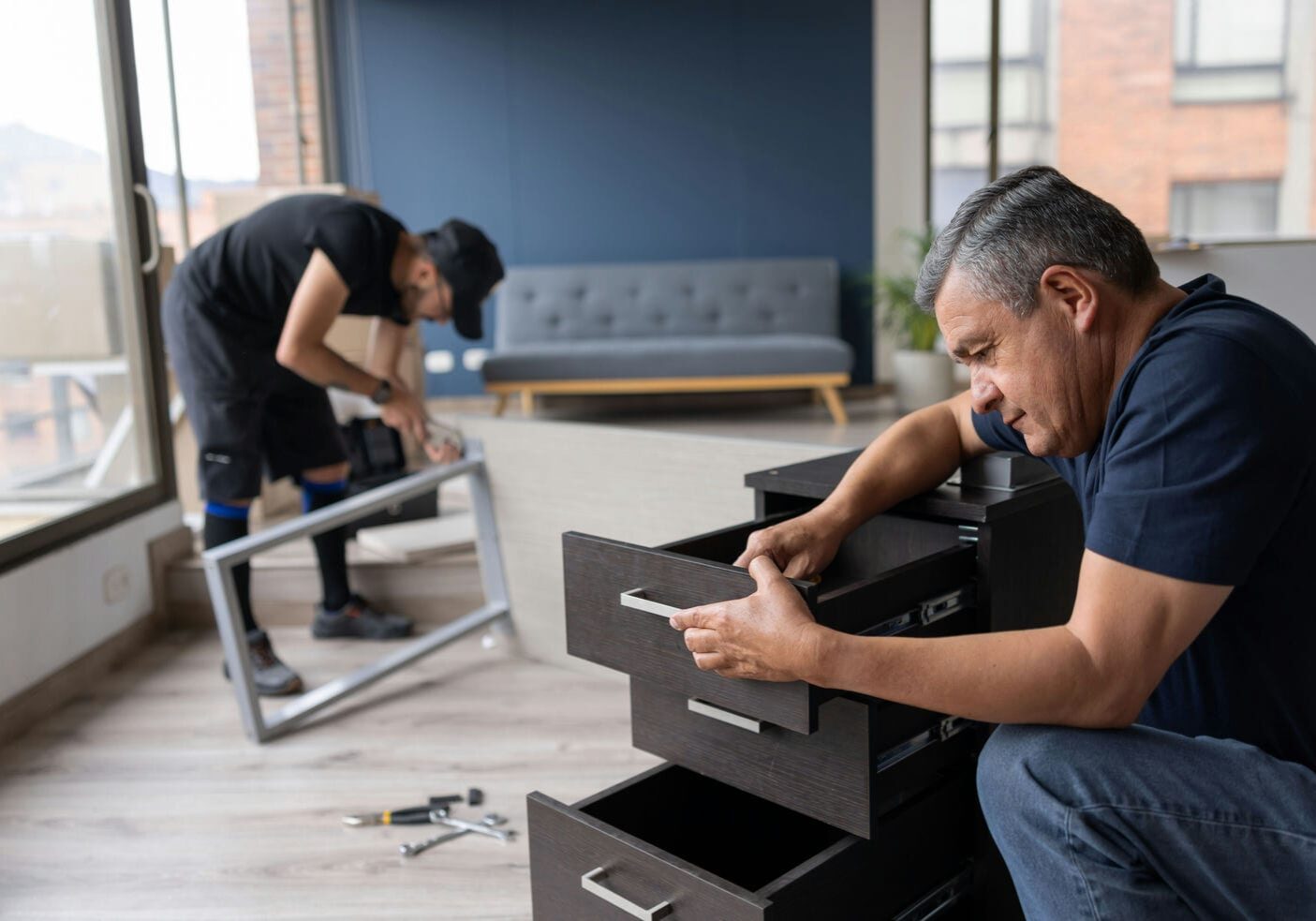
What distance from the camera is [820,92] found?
549 cm

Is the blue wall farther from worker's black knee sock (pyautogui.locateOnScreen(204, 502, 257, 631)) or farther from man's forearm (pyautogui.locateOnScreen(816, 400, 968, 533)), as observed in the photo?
man's forearm (pyautogui.locateOnScreen(816, 400, 968, 533))

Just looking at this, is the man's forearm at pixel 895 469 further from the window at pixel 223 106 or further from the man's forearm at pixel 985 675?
the window at pixel 223 106

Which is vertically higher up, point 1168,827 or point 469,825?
point 1168,827

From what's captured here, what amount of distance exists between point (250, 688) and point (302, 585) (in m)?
0.83

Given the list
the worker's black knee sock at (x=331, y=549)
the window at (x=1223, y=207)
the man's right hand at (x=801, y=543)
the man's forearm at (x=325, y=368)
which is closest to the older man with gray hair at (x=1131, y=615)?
the man's right hand at (x=801, y=543)

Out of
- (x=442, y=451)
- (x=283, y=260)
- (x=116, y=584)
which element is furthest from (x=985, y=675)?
(x=116, y=584)

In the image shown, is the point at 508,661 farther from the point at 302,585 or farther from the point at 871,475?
the point at 871,475

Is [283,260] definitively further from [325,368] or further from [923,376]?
[923,376]

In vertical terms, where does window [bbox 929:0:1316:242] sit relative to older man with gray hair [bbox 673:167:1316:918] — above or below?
above

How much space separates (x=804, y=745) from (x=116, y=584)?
7.58 ft

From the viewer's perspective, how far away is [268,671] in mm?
2584

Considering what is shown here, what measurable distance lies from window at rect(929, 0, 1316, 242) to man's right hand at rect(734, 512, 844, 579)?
15.4ft

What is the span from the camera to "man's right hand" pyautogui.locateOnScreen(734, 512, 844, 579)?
4.24ft

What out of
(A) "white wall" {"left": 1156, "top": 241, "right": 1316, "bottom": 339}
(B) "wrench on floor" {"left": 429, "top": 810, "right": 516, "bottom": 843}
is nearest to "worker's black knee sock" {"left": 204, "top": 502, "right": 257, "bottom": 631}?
(B) "wrench on floor" {"left": 429, "top": 810, "right": 516, "bottom": 843}
